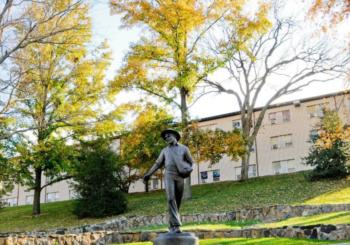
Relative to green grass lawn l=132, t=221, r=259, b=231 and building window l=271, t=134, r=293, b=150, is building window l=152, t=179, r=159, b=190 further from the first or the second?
green grass lawn l=132, t=221, r=259, b=231

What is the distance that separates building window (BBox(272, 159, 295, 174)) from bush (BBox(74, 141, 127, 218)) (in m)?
23.7

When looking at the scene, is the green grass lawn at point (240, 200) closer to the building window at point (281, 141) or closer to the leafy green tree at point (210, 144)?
the leafy green tree at point (210, 144)

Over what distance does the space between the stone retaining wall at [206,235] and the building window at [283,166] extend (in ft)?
104

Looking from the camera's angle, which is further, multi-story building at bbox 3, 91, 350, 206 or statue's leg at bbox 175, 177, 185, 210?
multi-story building at bbox 3, 91, 350, 206

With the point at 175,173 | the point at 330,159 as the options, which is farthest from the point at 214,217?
the point at 175,173

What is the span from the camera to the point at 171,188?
32.8 feet

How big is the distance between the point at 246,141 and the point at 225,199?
16.9 feet

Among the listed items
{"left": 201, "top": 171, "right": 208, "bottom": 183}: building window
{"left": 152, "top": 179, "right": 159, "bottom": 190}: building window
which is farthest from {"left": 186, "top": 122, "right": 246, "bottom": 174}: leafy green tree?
{"left": 152, "top": 179, "right": 159, "bottom": 190}: building window

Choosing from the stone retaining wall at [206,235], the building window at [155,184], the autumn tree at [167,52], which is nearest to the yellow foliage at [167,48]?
the autumn tree at [167,52]

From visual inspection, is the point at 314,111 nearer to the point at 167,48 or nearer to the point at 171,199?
the point at 167,48

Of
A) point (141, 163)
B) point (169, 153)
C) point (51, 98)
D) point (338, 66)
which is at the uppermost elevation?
point (338, 66)

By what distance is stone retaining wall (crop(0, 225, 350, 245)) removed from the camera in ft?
43.4

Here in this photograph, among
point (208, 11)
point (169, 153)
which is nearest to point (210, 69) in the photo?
point (208, 11)

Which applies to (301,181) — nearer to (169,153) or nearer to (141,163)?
(141,163)
